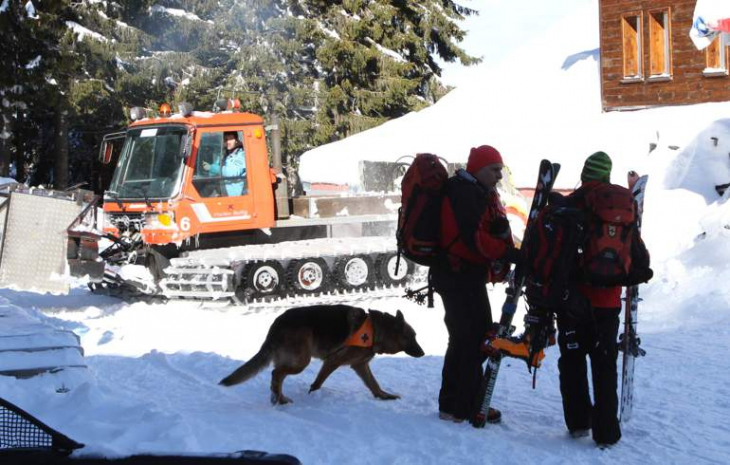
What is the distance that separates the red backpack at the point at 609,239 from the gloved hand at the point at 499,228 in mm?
568

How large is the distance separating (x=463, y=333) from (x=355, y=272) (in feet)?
22.1

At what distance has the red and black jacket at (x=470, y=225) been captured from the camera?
5.48 meters

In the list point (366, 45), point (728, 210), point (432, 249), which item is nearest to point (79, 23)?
point (366, 45)

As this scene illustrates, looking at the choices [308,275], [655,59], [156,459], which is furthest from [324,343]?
[655,59]

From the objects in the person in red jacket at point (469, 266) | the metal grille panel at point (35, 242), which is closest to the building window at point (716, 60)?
the metal grille panel at point (35, 242)

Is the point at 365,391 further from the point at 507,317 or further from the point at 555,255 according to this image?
the point at 555,255

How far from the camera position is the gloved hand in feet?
18.1

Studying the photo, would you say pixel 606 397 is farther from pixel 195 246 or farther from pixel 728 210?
pixel 728 210

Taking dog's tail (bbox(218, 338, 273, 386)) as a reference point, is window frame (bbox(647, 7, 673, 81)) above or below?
above

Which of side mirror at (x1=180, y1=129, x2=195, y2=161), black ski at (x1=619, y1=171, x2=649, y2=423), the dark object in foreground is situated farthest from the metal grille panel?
the dark object in foreground

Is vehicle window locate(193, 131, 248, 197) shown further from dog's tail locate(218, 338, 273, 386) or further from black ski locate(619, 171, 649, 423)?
black ski locate(619, 171, 649, 423)

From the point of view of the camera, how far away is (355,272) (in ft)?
40.7

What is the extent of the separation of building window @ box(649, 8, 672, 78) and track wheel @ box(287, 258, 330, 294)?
40.7ft

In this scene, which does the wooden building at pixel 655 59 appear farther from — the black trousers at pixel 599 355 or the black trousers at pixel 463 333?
the black trousers at pixel 599 355
